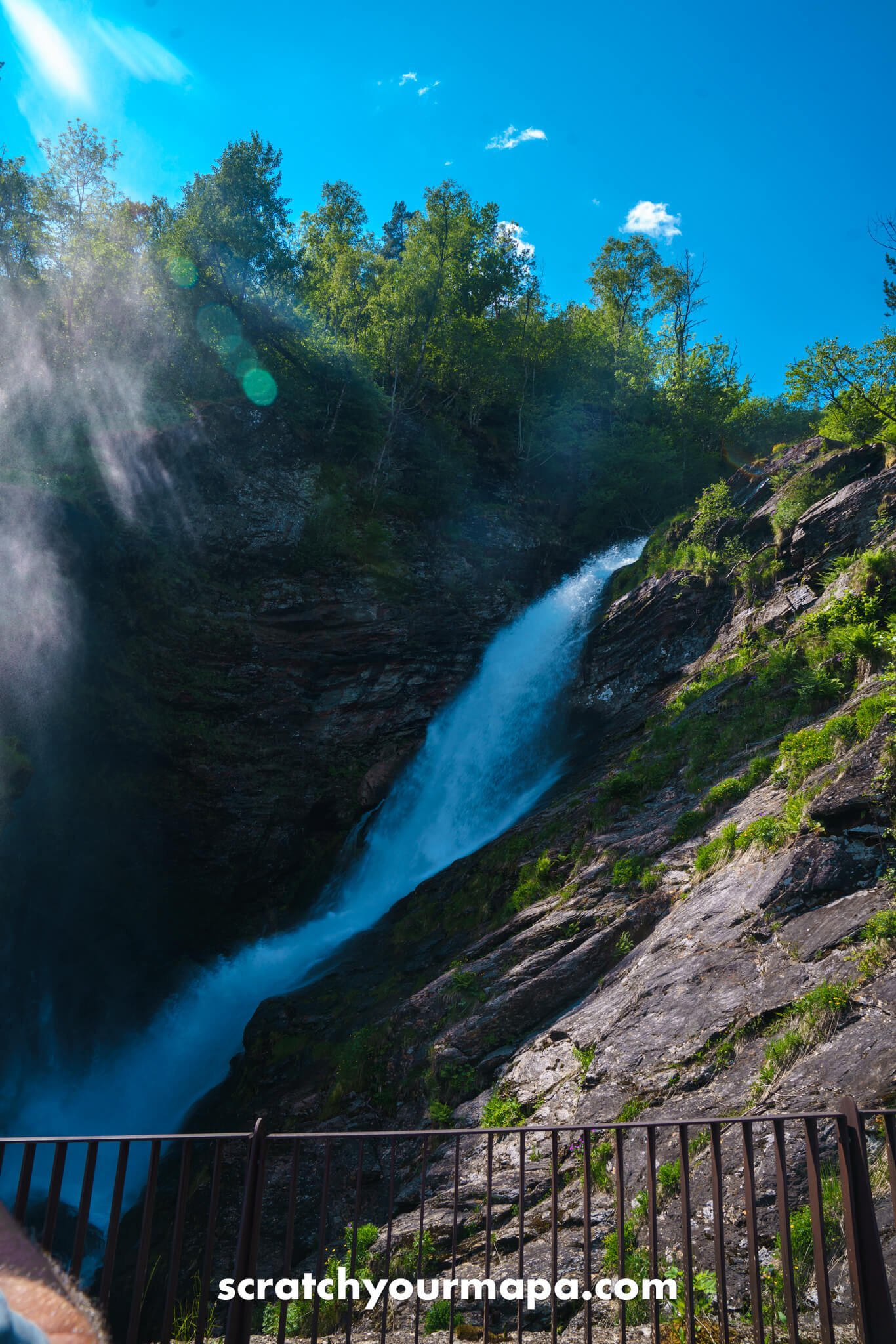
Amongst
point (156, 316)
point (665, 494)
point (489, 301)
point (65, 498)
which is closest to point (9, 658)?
point (65, 498)

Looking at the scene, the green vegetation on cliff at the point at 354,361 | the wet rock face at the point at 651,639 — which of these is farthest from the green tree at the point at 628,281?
the wet rock face at the point at 651,639

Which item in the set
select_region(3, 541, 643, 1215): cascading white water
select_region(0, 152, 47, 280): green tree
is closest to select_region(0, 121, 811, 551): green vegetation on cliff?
select_region(0, 152, 47, 280): green tree

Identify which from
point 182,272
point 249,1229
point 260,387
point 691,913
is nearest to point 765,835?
point 691,913

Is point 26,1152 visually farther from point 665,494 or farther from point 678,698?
point 665,494

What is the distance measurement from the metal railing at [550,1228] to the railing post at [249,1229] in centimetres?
1

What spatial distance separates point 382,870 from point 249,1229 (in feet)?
47.7

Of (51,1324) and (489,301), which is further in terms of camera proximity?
(489,301)

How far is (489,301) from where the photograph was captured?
36.9 metres

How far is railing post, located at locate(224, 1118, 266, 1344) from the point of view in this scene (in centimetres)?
395

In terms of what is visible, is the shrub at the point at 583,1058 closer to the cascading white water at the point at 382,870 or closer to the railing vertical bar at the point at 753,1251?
the railing vertical bar at the point at 753,1251

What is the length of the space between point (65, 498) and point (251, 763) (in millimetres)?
8117

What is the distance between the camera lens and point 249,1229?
4.00 m

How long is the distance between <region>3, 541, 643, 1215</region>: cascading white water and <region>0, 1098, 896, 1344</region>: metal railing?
5755 mm

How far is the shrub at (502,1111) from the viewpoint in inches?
316
